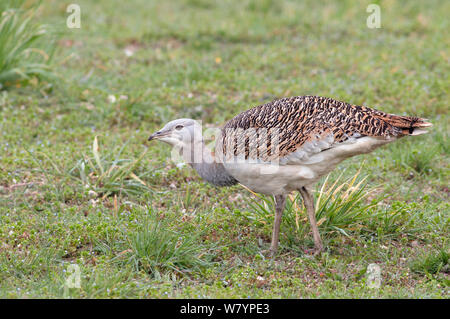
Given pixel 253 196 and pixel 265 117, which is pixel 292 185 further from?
pixel 253 196

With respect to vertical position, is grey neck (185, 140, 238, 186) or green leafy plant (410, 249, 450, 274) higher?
grey neck (185, 140, 238, 186)

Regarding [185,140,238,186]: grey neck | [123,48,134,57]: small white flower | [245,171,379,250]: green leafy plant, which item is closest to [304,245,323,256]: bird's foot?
[245,171,379,250]: green leafy plant

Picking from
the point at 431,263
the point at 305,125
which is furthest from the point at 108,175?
the point at 431,263

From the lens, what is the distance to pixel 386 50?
352 inches

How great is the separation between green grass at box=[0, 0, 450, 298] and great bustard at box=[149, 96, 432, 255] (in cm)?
51

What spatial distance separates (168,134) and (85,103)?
2.90 m

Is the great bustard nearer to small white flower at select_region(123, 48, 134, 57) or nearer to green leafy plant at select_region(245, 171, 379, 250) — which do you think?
green leafy plant at select_region(245, 171, 379, 250)

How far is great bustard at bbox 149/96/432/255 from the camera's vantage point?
14.8 ft

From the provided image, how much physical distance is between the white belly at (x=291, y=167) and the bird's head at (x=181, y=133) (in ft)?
1.29

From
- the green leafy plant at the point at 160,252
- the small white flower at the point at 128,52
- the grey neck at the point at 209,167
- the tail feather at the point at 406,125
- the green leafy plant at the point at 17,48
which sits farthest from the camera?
the small white flower at the point at 128,52

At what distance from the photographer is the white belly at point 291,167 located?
4.51 m

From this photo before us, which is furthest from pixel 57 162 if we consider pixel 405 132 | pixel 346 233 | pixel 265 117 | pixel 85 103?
pixel 405 132

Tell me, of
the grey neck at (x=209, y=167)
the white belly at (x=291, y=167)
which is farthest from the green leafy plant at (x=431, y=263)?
the grey neck at (x=209, y=167)

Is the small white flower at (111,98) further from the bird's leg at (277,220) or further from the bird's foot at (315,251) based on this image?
the bird's foot at (315,251)
